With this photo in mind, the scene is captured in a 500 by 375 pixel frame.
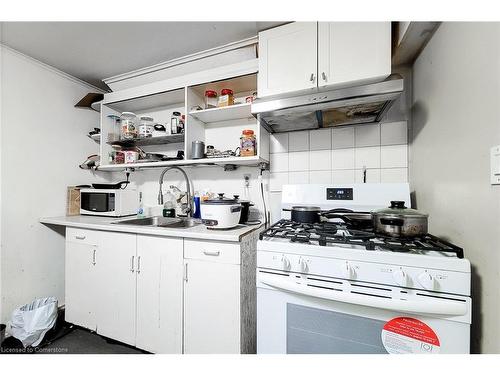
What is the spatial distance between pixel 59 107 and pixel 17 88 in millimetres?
269

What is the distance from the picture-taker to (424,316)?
667 millimetres

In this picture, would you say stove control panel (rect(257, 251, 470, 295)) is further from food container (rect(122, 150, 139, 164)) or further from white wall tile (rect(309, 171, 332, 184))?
food container (rect(122, 150, 139, 164))

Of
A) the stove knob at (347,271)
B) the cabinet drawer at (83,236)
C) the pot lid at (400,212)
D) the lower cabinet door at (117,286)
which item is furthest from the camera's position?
the cabinet drawer at (83,236)

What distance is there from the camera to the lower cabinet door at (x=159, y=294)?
3.95ft

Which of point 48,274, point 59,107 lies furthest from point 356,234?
point 59,107

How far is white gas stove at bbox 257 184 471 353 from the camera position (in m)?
0.64

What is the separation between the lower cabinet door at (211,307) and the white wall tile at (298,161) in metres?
0.86

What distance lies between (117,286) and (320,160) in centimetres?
165


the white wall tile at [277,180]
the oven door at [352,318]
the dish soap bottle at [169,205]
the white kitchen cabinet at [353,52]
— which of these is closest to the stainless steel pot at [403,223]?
the oven door at [352,318]

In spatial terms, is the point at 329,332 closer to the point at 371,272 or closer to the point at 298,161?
the point at 371,272

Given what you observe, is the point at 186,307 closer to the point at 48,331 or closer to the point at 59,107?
the point at 48,331

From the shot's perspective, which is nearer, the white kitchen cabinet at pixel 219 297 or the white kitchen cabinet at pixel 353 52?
the white kitchen cabinet at pixel 353 52

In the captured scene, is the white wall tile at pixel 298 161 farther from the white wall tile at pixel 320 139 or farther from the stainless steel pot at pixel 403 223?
the stainless steel pot at pixel 403 223
